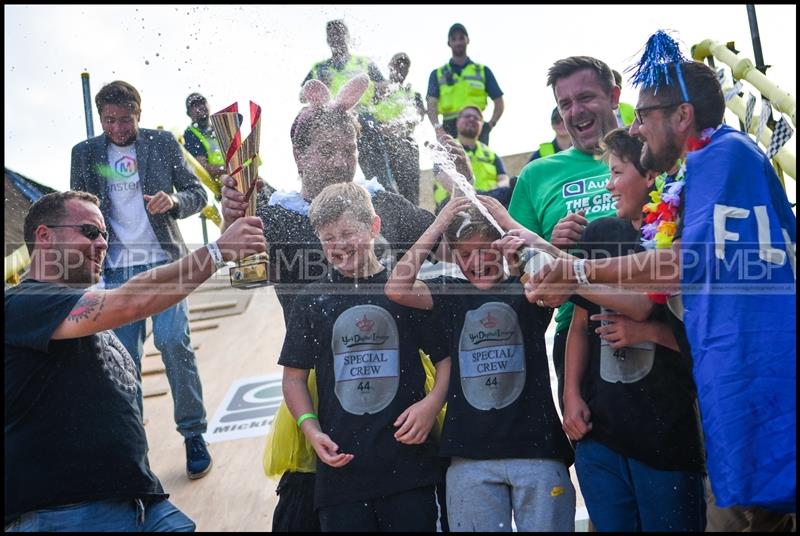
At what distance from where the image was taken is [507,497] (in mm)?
2477

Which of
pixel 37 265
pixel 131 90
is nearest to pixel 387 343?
pixel 37 265

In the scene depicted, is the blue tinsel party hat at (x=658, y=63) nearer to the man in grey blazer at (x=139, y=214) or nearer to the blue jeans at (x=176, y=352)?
the man in grey blazer at (x=139, y=214)

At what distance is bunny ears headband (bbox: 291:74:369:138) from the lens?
3.00 metres

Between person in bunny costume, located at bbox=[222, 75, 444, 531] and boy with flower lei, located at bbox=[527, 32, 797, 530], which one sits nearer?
boy with flower lei, located at bbox=[527, 32, 797, 530]

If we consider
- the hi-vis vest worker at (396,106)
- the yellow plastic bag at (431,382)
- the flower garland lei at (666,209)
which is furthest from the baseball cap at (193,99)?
the flower garland lei at (666,209)

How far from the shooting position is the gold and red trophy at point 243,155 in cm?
252

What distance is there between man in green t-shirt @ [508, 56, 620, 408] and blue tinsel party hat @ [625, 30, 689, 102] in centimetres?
45

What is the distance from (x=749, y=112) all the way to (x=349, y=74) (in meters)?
2.08

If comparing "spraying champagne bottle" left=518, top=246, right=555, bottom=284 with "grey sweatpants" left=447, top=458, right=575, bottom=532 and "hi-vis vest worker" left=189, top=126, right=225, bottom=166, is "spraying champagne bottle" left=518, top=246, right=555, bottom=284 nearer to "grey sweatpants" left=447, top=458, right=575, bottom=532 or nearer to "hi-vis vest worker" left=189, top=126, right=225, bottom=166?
"grey sweatpants" left=447, top=458, right=575, bottom=532

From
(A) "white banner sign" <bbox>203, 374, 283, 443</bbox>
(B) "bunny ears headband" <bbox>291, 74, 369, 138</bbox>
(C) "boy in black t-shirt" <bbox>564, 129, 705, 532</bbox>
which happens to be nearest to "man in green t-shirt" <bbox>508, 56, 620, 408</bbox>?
(C) "boy in black t-shirt" <bbox>564, 129, 705, 532</bbox>

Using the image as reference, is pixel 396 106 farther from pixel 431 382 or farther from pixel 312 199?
pixel 431 382

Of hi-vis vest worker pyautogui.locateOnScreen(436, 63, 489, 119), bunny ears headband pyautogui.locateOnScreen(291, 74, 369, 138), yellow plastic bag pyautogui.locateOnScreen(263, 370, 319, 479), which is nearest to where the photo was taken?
yellow plastic bag pyautogui.locateOnScreen(263, 370, 319, 479)

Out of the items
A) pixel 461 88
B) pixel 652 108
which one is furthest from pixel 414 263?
pixel 461 88

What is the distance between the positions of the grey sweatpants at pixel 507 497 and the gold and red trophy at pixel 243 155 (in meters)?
1.00
